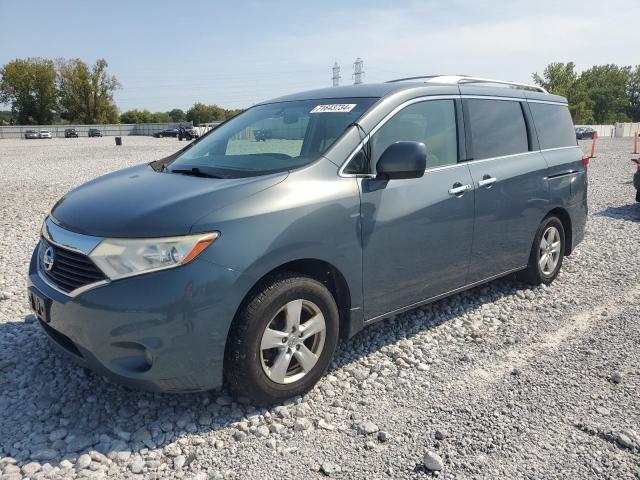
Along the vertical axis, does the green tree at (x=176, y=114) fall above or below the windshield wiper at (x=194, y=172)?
above

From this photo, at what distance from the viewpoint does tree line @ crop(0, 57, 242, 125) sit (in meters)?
85.8

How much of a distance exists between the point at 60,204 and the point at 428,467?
8.95 ft

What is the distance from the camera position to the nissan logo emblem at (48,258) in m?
2.90

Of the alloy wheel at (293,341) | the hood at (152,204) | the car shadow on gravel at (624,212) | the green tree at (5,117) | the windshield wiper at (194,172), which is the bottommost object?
the alloy wheel at (293,341)

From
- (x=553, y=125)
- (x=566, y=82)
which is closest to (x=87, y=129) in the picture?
(x=566, y=82)

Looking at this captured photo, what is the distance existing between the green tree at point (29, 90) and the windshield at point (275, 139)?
94251 millimetres

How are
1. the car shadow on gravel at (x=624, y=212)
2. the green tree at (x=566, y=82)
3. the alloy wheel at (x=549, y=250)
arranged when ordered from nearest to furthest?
1. the alloy wheel at (x=549, y=250)
2. the car shadow on gravel at (x=624, y=212)
3. the green tree at (x=566, y=82)

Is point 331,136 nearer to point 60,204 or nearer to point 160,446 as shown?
point 60,204

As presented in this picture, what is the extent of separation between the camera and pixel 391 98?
142 inches

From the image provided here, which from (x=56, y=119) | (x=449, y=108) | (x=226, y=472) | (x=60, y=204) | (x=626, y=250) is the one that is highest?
(x=56, y=119)

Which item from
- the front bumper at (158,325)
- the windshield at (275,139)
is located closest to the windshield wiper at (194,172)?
the windshield at (275,139)

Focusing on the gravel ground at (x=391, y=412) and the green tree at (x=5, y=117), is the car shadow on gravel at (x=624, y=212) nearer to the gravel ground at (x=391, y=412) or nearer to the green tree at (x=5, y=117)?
the gravel ground at (x=391, y=412)

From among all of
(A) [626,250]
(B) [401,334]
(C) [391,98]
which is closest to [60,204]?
(C) [391,98]

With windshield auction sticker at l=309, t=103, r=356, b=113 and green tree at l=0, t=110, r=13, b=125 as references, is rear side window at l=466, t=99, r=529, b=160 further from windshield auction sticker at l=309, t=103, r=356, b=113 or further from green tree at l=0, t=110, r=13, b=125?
green tree at l=0, t=110, r=13, b=125
